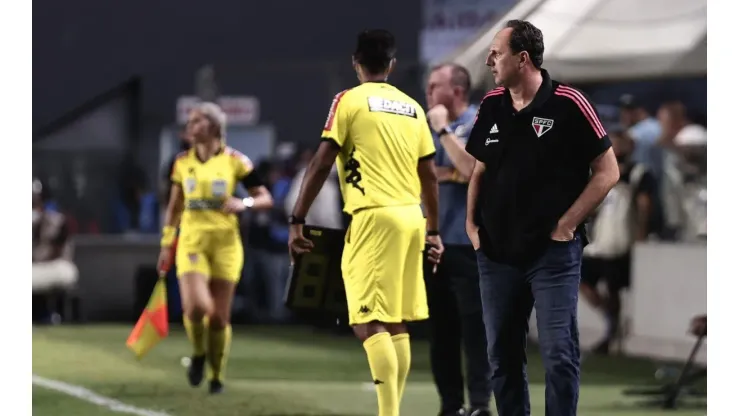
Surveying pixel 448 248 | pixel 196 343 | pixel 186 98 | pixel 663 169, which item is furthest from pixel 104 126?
pixel 448 248

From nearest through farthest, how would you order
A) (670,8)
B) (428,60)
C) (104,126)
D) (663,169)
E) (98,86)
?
1. (670,8)
2. (663,169)
3. (428,60)
4. (104,126)
5. (98,86)

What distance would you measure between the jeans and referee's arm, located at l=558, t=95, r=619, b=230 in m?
2.51

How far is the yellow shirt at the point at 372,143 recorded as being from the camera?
30.6 feet

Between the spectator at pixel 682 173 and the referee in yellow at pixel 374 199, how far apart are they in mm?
7060

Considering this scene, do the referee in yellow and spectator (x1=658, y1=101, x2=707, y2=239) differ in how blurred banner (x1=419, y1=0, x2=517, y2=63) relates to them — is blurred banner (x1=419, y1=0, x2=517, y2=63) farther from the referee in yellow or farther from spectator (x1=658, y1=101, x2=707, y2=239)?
the referee in yellow

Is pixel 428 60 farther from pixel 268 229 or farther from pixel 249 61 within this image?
pixel 249 61

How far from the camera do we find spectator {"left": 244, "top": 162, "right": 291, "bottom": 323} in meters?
21.6

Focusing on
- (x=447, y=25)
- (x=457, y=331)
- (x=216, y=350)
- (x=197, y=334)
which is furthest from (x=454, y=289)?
(x=447, y=25)

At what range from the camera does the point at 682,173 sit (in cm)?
1664

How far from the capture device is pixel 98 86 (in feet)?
94.9

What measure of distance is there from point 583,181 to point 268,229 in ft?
45.0

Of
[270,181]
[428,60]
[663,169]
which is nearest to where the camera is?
[663,169]

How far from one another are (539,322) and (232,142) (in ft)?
54.4

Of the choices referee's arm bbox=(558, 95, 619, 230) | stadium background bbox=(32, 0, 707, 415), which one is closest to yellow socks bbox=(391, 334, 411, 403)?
referee's arm bbox=(558, 95, 619, 230)
